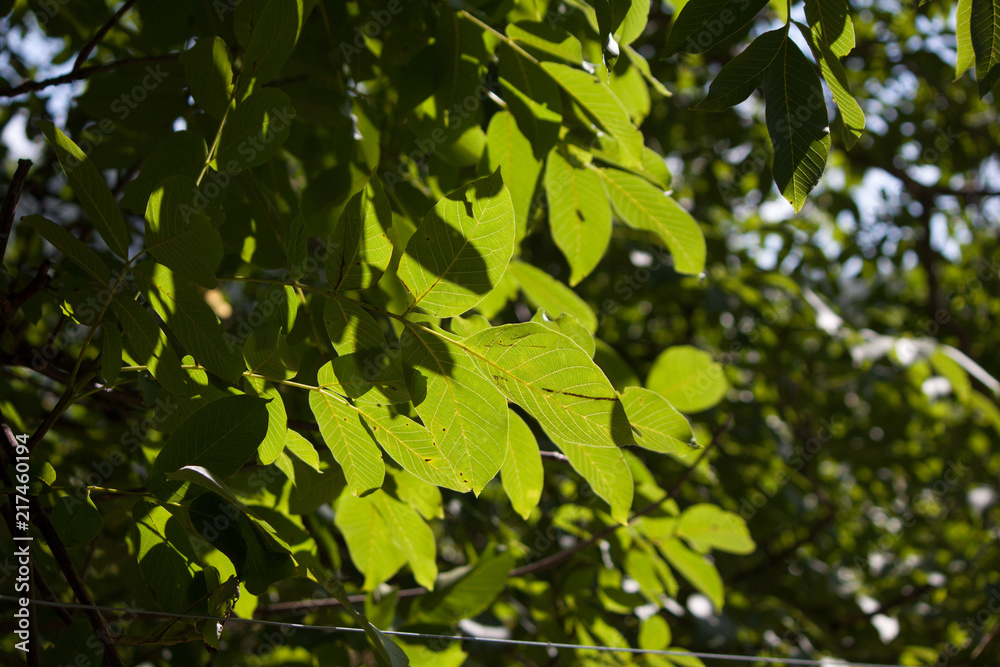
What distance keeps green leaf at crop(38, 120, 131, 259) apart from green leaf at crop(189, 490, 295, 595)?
275mm

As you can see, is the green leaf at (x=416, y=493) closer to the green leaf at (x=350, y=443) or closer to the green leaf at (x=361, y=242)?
Answer: the green leaf at (x=350, y=443)

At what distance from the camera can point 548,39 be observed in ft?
3.11

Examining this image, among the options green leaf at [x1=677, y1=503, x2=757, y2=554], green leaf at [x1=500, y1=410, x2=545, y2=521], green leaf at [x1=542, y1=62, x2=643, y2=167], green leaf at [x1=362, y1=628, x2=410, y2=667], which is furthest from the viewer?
green leaf at [x1=677, y1=503, x2=757, y2=554]

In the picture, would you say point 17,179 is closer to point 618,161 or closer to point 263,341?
point 263,341

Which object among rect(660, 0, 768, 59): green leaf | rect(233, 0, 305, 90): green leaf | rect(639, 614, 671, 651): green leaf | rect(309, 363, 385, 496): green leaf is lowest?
rect(639, 614, 671, 651): green leaf

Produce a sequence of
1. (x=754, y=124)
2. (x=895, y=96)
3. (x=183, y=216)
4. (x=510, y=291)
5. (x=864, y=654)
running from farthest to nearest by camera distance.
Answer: (x=895, y=96) → (x=754, y=124) → (x=864, y=654) → (x=510, y=291) → (x=183, y=216)

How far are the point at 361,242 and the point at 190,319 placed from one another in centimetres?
20

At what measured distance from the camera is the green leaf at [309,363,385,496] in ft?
2.36

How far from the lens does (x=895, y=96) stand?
3521 millimetres

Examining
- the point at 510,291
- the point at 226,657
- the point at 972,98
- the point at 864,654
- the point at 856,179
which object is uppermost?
the point at 510,291

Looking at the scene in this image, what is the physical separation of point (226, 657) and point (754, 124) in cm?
307

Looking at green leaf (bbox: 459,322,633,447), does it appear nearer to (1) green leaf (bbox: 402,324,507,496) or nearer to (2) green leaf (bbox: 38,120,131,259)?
(1) green leaf (bbox: 402,324,507,496)

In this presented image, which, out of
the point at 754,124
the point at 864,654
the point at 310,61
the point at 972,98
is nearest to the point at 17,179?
the point at 310,61

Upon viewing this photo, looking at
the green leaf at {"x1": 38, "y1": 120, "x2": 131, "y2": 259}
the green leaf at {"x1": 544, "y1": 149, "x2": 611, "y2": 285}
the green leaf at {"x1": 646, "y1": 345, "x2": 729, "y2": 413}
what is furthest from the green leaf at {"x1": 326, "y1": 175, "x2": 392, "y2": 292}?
the green leaf at {"x1": 646, "y1": 345, "x2": 729, "y2": 413}
